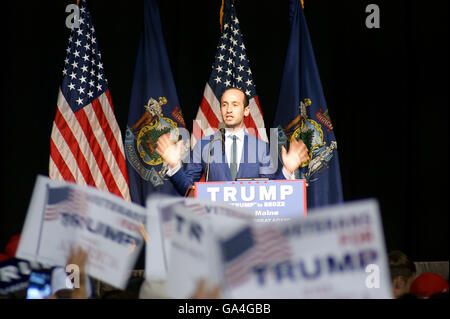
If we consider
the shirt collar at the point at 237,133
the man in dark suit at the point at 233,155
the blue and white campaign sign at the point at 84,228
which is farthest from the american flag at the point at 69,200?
the shirt collar at the point at 237,133

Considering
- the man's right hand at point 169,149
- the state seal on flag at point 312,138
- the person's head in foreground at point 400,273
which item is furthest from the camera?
the state seal on flag at point 312,138

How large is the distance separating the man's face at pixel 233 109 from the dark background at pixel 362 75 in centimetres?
173

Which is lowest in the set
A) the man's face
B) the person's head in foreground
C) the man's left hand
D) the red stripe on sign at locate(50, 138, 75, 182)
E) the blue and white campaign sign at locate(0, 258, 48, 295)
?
the person's head in foreground

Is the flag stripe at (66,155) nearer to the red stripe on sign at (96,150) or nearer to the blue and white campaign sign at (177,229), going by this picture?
the red stripe on sign at (96,150)

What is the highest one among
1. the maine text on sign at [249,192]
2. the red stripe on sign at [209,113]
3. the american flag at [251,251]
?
the red stripe on sign at [209,113]

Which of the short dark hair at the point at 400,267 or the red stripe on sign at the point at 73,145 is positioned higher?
the red stripe on sign at the point at 73,145

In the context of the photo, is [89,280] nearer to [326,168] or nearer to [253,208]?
[253,208]

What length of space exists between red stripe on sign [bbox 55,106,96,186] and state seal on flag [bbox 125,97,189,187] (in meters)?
0.43

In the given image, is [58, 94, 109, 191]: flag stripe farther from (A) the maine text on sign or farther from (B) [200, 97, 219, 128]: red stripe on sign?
(A) the maine text on sign

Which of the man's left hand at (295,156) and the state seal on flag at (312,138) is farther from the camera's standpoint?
the state seal on flag at (312,138)

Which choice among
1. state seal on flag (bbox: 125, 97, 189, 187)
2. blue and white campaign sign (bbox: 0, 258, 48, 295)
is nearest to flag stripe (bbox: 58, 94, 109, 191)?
state seal on flag (bbox: 125, 97, 189, 187)

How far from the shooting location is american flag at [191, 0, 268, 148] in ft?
16.9

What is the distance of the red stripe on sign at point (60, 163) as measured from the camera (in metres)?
4.84
